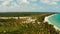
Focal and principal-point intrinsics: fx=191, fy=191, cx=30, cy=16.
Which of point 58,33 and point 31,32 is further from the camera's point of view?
point 58,33

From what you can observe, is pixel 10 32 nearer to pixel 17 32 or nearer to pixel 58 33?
pixel 17 32

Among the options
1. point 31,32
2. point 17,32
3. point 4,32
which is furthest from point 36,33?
point 4,32

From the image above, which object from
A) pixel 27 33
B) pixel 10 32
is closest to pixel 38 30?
pixel 27 33

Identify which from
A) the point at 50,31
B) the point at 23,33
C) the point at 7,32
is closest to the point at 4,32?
the point at 7,32

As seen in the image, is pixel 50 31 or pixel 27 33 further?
pixel 50 31

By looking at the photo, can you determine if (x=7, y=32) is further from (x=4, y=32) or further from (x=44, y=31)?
(x=44, y=31)

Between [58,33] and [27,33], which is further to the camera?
[58,33]

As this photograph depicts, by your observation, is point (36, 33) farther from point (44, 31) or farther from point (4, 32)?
point (4, 32)
